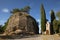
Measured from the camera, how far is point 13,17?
136 ft

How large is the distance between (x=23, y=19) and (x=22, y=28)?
2898 millimetres

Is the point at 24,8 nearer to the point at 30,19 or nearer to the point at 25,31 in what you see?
the point at 30,19

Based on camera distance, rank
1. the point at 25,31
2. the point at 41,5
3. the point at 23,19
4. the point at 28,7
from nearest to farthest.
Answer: the point at 25,31, the point at 23,19, the point at 41,5, the point at 28,7

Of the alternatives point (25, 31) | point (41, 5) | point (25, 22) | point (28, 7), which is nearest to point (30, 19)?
point (25, 22)

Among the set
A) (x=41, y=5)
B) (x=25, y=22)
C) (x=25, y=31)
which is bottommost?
(x=25, y=31)

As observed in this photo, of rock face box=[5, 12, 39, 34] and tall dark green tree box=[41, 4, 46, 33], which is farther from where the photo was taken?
tall dark green tree box=[41, 4, 46, 33]

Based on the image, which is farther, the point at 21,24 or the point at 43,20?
the point at 43,20

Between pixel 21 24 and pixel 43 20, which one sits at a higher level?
pixel 43 20

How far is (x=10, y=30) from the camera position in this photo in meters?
38.7

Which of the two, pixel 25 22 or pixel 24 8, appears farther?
pixel 24 8

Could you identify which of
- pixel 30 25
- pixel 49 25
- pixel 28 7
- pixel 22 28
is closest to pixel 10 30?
pixel 22 28

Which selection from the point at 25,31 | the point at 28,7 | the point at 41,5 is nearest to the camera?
the point at 25,31

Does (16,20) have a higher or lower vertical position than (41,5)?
lower

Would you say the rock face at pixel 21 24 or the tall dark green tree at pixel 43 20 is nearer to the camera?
the rock face at pixel 21 24
